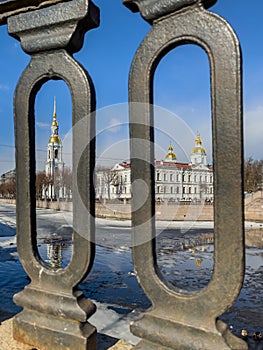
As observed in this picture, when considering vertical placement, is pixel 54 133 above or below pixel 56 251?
above

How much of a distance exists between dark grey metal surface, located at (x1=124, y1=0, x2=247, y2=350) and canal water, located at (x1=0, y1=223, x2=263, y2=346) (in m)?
1.72

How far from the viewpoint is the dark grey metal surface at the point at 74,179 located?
8.00 ft

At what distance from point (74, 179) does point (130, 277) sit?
7.34 metres

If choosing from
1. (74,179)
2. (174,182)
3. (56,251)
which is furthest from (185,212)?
(74,179)

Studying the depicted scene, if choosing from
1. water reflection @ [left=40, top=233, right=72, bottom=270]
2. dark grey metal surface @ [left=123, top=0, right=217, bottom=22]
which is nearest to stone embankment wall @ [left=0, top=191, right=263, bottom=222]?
water reflection @ [left=40, top=233, right=72, bottom=270]

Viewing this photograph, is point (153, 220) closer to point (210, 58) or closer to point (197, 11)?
point (210, 58)

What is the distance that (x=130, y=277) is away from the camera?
9.34 metres

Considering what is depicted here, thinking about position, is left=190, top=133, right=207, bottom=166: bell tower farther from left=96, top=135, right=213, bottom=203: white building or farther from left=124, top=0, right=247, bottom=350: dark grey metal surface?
left=124, top=0, right=247, bottom=350: dark grey metal surface

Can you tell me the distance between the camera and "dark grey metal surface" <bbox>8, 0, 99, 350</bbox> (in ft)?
8.00

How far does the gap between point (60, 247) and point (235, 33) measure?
1322 centimetres

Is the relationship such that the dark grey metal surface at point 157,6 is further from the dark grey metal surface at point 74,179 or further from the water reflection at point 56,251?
the water reflection at point 56,251

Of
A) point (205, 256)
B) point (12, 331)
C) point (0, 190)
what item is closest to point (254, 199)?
point (205, 256)

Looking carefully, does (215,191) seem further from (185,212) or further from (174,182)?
(174,182)

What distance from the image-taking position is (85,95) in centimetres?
247
